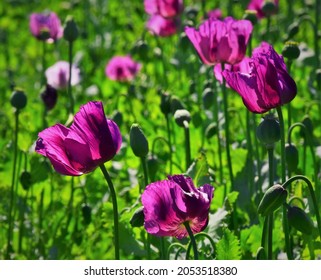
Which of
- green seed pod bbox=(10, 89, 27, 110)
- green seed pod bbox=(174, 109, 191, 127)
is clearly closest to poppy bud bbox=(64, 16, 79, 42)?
green seed pod bbox=(10, 89, 27, 110)

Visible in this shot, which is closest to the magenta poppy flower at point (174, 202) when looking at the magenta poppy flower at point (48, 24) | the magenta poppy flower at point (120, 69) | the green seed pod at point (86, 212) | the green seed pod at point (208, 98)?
the green seed pod at point (86, 212)

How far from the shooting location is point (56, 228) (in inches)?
90.0

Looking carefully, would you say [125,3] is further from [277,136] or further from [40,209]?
[277,136]

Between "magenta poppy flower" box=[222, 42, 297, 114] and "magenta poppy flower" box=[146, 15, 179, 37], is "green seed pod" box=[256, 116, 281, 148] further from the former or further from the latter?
"magenta poppy flower" box=[146, 15, 179, 37]

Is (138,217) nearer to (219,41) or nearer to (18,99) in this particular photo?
(219,41)

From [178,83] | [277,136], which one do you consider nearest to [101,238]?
[277,136]

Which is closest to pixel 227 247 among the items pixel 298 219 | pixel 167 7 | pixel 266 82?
pixel 298 219

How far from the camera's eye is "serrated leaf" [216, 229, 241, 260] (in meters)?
1.62

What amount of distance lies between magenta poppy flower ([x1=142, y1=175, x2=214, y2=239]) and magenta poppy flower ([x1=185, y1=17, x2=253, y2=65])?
585mm

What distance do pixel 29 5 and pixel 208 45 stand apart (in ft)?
11.8

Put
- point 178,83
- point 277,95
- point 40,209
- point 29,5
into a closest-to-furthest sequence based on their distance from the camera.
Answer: point 277,95
point 40,209
point 178,83
point 29,5

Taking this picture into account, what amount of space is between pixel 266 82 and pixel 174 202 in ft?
0.90

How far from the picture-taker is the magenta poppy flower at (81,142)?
4.70ft

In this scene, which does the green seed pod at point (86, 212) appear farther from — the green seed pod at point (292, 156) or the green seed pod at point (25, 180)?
the green seed pod at point (292, 156)
